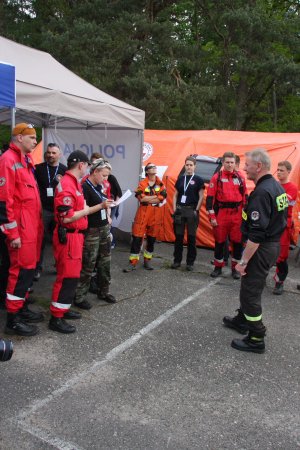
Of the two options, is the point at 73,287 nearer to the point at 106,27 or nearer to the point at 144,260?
the point at 144,260

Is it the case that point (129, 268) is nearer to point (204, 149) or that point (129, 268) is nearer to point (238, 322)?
point (238, 322)

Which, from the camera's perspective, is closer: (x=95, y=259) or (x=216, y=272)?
(x=95, y=259)

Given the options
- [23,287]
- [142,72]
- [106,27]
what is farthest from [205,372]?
[106,27]

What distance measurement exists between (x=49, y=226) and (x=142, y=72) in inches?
404

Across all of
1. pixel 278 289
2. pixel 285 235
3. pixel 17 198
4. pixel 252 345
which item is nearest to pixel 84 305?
pixel 17 198

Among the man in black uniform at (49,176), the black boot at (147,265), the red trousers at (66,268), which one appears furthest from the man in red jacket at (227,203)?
the red trousers at (66,268)

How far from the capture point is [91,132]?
799cm

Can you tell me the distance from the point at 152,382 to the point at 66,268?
135 cm

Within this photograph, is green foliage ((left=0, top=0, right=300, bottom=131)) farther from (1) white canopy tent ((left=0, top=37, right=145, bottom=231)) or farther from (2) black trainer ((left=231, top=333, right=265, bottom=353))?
(2) black trainer ((left=231, top=333, right=265, bottom=353))

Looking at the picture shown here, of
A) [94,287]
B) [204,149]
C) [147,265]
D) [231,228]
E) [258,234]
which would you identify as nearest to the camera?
[258,234]

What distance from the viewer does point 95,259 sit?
189 inches

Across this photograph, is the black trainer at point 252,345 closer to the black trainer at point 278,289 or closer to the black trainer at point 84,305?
the black trainer at point 84,305

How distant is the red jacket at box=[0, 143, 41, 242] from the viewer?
12.2ft

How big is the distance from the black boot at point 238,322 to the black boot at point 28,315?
2.04 metres
